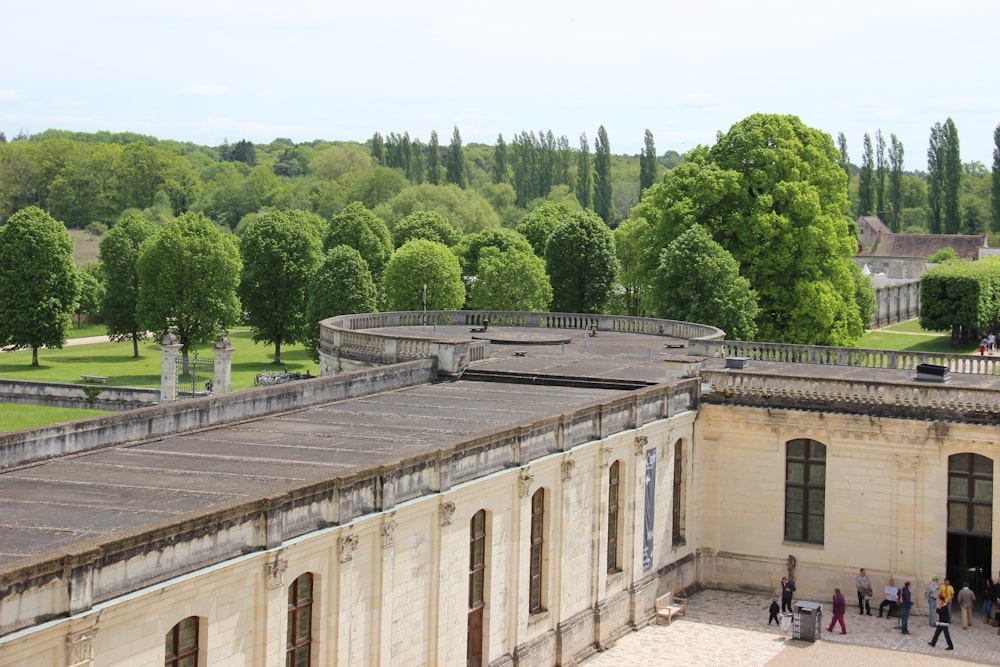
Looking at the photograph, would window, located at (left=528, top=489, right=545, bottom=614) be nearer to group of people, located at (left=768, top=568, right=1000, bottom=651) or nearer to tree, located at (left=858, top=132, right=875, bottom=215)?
group of people, located at (left=768, top=568, right=1000, bottom=651)

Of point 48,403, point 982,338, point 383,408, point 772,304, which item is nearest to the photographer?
point 383,408

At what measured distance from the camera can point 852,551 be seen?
1473 inches

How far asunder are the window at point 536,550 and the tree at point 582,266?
186 feet

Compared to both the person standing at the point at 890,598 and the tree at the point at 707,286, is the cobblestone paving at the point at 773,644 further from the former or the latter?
the tree at the point at 707,286

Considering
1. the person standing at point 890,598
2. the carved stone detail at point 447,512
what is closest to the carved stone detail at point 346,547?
the carved stone detail at point 447,512

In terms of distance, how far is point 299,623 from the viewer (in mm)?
23078

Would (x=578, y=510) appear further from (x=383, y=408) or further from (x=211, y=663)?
(x=211, y=663)

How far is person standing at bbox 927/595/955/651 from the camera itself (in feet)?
109

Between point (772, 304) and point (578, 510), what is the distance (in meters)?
34.0

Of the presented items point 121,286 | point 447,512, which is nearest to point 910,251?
point 121,286

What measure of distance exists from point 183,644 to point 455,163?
174752mm

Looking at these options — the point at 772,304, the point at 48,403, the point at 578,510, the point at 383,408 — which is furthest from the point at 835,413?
the point at 48,403

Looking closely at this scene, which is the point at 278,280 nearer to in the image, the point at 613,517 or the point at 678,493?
the point at 678,493

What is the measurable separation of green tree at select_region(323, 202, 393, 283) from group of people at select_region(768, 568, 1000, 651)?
210 ft
